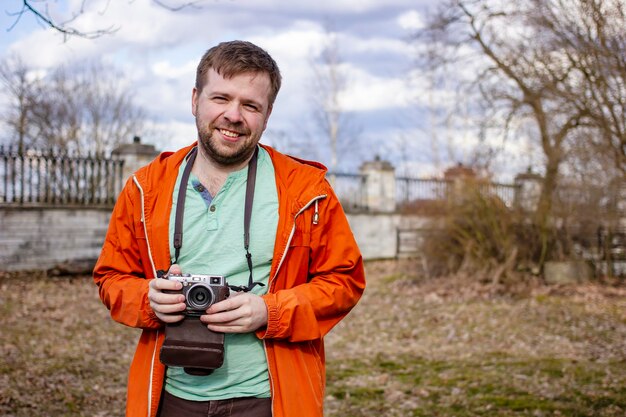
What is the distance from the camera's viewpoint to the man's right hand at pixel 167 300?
227 cm

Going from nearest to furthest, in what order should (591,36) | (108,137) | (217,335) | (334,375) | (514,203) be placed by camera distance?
(217,335), (334,375), (591,36), (514,203), (108,137)

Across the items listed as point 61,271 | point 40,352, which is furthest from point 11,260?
point 40,352

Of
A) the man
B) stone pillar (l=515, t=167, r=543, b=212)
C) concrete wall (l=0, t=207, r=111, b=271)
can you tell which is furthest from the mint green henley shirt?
concrete wall (l=0, t=207, r=111, b=271)

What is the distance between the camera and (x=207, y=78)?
2516mm

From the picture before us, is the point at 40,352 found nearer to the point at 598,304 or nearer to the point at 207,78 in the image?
the point at 207,78

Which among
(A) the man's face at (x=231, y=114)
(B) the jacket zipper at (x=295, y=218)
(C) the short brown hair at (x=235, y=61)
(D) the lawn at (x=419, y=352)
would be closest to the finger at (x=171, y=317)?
(B) the jacket zipper at (x=295, y=218)

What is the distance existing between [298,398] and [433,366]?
19.8 ft

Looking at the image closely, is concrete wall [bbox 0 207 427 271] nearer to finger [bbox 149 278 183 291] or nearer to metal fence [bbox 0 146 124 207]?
metal fence [bbox 0 146 124 207]

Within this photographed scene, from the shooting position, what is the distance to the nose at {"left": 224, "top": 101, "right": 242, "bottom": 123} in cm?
244

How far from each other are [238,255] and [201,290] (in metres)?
0.24

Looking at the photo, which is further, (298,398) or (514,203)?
(514,203)

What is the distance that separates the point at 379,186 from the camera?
827 inches

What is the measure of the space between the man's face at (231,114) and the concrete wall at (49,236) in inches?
528

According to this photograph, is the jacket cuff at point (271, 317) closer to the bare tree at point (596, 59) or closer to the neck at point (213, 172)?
the neck at point (213, 172)
